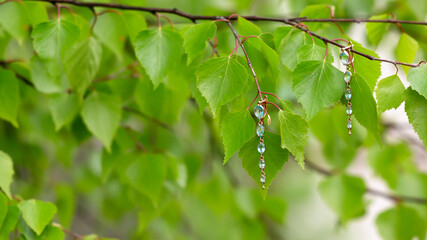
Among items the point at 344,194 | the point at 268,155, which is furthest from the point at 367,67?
the point at 344,194

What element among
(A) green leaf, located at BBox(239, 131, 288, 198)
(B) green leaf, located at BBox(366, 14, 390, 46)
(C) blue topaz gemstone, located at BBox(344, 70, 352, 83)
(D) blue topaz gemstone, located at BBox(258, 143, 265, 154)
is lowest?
(A) green leaf, located at BBox(239, 131, 288, 198)

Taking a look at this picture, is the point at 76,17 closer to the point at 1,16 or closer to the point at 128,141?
the point at 1,16

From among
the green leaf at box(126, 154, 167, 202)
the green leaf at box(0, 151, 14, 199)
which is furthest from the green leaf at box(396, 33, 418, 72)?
the green leaf at box(0, 151, 14, 199)

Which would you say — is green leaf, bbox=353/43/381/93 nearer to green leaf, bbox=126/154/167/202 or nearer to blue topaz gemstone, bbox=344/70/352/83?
blue topaz gemstone, bbox=344/70/352/83

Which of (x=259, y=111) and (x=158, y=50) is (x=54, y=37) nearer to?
(x=158, y=50)

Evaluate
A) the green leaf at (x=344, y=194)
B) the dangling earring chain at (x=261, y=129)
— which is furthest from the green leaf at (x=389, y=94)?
the green leaf at (x=344, y=194)

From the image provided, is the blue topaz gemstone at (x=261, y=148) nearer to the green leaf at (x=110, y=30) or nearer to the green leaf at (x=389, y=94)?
the green leaf at (x=389, y=94)

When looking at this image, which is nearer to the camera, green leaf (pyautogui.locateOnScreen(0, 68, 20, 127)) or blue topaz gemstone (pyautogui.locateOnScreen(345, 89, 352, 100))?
blue topaz gemstone (pyautogui.locateOnScreen(345, 89, 352, 100))
